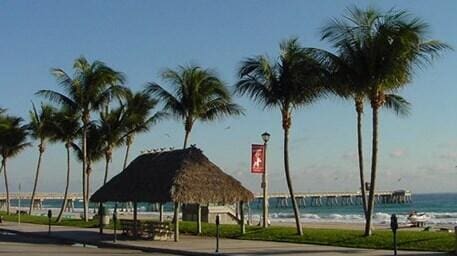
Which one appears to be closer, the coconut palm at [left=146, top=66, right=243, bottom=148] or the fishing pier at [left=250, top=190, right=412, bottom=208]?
the coconut palm at [left=146, top=66, right=243, bottom=148]

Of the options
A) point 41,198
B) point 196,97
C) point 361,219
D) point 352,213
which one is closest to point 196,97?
point 196,97

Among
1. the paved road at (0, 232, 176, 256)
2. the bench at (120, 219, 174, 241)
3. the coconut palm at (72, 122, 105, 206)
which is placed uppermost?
the coconut palm at (72, 122, 105, 206)

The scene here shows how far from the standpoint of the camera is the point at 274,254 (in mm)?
22578

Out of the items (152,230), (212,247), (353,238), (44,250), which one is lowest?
(44,250)

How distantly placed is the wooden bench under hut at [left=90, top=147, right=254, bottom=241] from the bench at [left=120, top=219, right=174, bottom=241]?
55mm

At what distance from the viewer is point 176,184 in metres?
28.9

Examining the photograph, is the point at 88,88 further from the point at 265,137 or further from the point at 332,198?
the point at 332,198

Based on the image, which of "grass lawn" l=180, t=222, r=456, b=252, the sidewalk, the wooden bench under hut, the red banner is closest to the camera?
Answer: the sidewalk

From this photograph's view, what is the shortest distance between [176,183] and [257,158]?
496 cm

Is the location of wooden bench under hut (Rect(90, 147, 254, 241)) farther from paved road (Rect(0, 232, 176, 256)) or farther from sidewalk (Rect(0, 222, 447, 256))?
paved road (Rect(0, 232, 176, 256))

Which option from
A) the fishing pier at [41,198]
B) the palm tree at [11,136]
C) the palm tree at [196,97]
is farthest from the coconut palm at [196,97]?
the fishing pier at [41,198]

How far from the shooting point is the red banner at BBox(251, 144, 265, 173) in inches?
1282

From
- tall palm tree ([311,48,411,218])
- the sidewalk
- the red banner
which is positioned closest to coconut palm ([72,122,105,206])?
the sidewalk

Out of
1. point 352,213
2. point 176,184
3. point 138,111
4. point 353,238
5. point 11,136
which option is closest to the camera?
point 353,238
